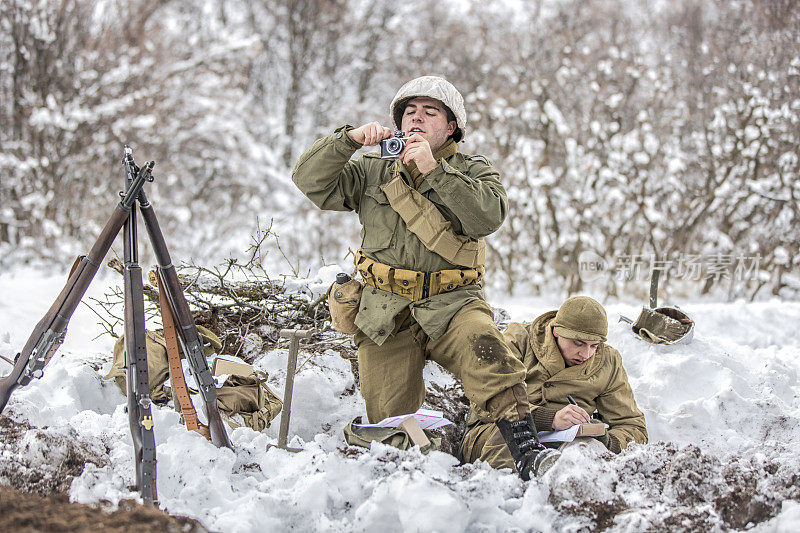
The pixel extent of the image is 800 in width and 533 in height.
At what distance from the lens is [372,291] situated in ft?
9.76

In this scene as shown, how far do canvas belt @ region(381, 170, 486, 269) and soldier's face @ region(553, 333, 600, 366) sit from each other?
0.77 metres

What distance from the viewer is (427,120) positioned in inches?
115

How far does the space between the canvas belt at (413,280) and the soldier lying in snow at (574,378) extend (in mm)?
672

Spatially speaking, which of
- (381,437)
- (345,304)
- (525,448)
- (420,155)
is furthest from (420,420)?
(420,155)

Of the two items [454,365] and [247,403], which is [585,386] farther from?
[247,403]

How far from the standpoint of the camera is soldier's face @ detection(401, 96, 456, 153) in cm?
292

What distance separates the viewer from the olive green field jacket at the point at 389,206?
107 inches

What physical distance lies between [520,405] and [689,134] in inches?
311

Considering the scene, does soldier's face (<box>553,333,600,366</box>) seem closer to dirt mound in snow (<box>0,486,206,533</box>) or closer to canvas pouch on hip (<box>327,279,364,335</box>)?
canvas pouch on hip (<box>327,279,364,335</box>)

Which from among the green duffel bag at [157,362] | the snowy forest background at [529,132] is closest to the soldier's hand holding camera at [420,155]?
the green duffel bag at [157,362]

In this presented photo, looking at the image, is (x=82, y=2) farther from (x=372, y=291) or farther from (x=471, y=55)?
(x=372, y=291)

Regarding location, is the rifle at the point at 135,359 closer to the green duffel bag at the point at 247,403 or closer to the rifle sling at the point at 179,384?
the rifle sling at the point at 179,384

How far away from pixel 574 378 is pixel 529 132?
675 cm

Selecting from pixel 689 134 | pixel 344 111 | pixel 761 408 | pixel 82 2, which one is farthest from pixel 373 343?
pixel 344 111
